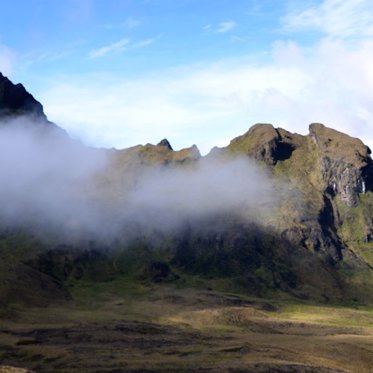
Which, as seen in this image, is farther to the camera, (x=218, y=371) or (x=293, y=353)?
(x=293, y=353)

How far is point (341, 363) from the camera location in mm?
175375

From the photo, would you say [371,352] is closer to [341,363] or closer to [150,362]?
[341,363]

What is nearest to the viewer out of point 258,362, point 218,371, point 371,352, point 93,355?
point 218,371

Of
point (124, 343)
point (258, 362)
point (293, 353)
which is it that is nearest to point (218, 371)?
point (258, 362)

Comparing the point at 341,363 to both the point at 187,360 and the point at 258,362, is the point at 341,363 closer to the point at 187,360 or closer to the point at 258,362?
the point at 258,362

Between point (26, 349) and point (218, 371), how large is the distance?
61.6m

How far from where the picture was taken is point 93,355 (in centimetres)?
17400

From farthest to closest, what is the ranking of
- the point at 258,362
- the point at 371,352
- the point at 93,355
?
the point at 371,352
the point at 93,355
the point at 258,362

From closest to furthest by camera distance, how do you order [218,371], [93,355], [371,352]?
[218,371] → [93,355] → [371,352]

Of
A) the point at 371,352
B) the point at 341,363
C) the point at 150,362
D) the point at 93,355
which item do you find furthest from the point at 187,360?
the point at 371,352

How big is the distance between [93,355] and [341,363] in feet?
225

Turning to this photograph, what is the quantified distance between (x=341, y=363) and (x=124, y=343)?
65.9 meters

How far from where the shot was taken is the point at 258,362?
163 meters

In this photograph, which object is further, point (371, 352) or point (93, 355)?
point (371, 352)
